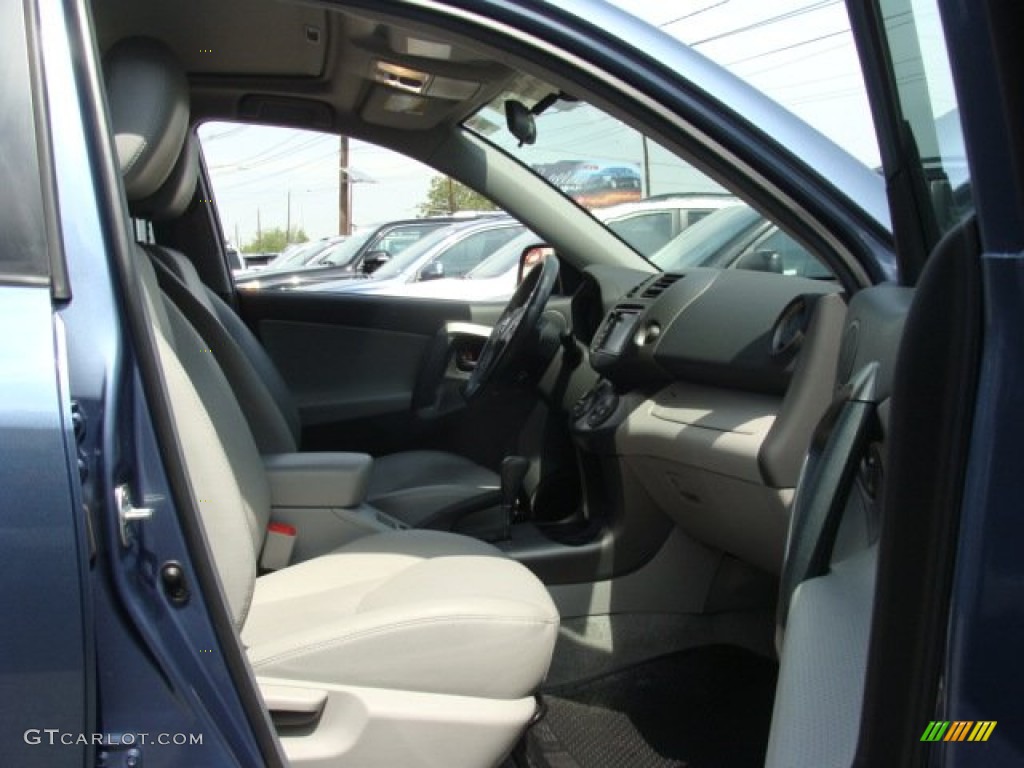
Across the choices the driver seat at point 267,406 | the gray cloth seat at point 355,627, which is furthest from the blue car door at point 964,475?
the driver seat at point 267,406

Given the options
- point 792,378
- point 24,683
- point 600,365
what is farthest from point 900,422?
point 600,365

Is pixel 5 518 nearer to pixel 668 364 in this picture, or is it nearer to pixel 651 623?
pixel 668 364

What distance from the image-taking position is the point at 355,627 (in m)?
1.43

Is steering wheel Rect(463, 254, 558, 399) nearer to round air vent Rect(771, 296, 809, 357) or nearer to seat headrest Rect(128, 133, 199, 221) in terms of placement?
round air vent Rect(771, 296, 809, 357)

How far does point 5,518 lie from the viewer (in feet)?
3.04

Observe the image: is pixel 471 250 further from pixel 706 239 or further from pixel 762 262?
pixel 762 262

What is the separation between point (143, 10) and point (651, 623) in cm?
191

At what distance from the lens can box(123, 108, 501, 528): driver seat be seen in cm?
222

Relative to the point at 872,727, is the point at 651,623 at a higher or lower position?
lower

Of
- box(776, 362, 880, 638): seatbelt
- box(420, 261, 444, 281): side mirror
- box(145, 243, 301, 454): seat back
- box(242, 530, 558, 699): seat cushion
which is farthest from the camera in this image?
box(420, 261, 444, 281): side mirror

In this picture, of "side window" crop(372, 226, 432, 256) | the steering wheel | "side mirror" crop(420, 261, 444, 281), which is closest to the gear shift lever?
the steering wheel

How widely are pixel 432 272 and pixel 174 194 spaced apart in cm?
207

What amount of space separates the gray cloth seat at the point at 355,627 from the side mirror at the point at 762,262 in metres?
0.86

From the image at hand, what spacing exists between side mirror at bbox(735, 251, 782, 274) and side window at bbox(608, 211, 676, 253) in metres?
0.39
